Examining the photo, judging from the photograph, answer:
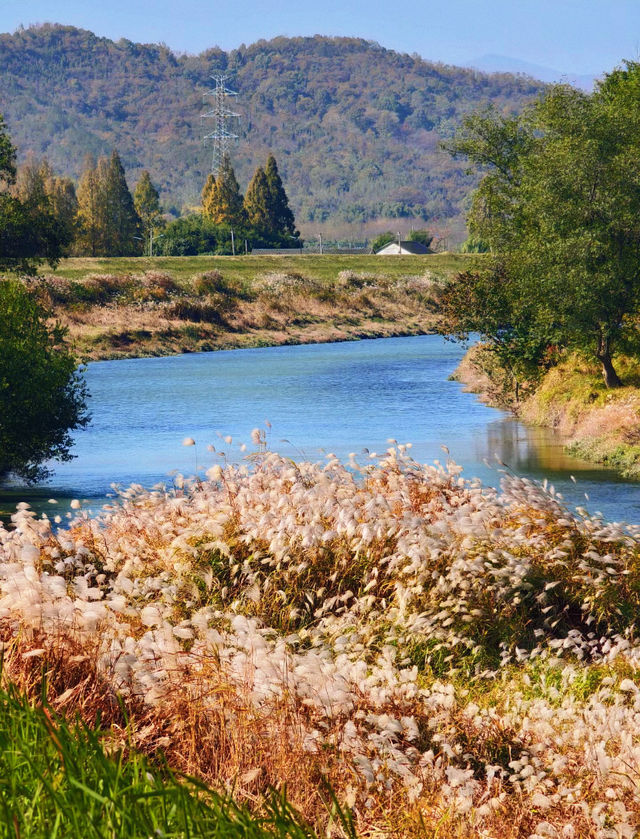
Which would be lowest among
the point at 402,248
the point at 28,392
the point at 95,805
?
the point at 28,392

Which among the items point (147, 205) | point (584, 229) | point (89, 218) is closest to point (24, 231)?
point (584, 229)

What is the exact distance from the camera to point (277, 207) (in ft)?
451

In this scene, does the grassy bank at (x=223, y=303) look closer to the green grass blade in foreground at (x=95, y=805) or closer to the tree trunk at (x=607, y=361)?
the tree trunk at (x=607, y=361)

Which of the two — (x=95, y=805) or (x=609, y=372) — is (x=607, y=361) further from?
(x=95, y=805)

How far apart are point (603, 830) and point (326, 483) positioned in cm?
576

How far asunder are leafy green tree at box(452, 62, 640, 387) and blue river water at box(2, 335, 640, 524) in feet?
11.4

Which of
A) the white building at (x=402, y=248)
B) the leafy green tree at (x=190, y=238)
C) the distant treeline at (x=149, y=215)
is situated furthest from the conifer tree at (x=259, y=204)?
the white building at (x=402, y=248)

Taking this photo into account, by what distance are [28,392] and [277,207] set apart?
116578mm

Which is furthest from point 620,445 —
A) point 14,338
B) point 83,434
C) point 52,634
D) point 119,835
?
point 119,835

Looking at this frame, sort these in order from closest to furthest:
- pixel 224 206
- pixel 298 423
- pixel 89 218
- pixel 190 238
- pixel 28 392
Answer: pixel 28 392 < pixel 298 423 < pixel 89 218 < pixel 190 238 < pixel 224 206

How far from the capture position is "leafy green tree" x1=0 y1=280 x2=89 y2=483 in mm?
23734

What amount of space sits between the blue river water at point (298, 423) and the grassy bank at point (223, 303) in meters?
9.64

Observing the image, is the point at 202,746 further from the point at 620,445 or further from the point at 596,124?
the point at 596,124

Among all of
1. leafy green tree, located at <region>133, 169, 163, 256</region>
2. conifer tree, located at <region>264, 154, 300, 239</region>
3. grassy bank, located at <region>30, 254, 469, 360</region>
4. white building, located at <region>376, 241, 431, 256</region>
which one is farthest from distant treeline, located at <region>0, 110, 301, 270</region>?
white building, located at <region>376, 241, 431, 256</region>
